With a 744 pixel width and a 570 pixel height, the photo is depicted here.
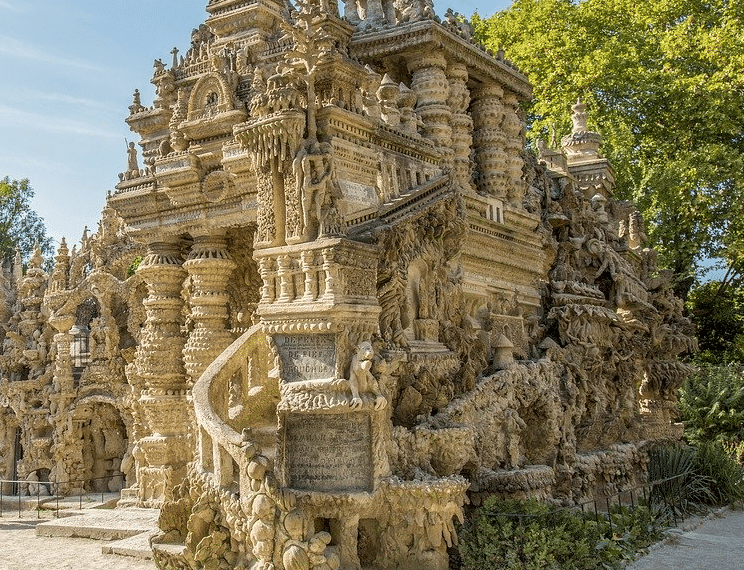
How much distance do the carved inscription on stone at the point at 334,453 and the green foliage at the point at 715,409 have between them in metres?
13.3

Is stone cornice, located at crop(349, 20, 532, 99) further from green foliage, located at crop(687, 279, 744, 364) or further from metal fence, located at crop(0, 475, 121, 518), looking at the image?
green foliage, located at crop(687, 279, 744, 364)

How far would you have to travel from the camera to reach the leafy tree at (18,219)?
3562cm

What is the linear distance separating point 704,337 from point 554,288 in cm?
1283

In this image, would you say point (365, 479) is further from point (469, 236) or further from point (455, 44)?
point (455, 44)

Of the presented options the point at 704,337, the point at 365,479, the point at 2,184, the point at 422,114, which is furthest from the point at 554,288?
the point at 2,184

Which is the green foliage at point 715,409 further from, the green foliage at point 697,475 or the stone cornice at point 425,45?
the stone cornice at point 425,45

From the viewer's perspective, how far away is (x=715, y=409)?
750 inches

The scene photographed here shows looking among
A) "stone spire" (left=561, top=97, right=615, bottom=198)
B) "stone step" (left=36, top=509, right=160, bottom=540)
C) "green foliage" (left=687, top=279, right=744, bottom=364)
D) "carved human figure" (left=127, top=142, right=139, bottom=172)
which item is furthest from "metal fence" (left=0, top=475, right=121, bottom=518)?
"green foliage" (left=687, top=279, right=744, bottom=364)

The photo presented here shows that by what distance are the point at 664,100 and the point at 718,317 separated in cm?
651

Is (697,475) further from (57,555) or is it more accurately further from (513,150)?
(57,555)

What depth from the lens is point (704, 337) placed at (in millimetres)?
24766

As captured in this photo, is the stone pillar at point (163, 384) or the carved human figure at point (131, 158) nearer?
the stone pillar at point (163, 384)

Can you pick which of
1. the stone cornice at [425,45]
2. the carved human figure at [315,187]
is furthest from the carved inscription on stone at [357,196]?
the stone cornice at [425,45]

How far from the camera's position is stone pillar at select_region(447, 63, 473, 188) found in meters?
12.4
